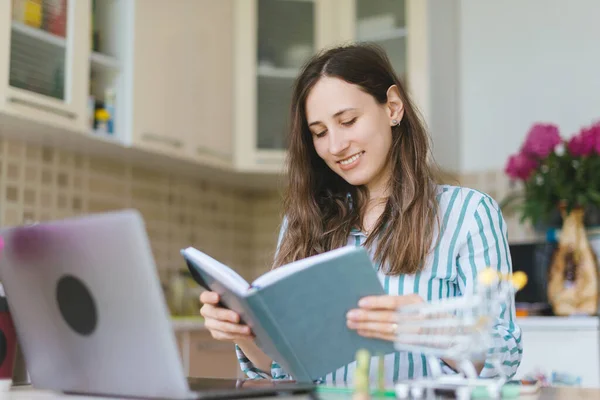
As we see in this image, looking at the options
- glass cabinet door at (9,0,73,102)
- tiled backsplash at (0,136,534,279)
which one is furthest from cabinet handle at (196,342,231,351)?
glass cabinet door at (9,0,73,102)

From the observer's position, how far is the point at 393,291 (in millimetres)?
1394

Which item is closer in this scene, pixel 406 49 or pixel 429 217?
pixel 429 217

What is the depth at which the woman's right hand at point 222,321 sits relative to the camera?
1.16 meters

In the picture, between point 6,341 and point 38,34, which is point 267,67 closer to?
point 38,34

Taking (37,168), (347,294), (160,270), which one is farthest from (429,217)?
(160,270)

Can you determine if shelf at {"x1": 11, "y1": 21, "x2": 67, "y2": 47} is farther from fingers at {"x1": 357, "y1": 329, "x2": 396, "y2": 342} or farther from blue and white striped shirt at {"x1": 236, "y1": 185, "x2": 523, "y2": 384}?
fingers at {"x1": 357, "y1": 329, "x2": 396, "y2": 342}

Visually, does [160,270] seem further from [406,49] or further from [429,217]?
[429,217]

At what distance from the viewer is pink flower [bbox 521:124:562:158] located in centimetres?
296

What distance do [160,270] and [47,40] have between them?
1170mm

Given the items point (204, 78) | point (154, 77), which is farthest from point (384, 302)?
point (204, 78)

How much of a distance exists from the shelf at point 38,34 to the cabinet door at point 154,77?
0.33 metres

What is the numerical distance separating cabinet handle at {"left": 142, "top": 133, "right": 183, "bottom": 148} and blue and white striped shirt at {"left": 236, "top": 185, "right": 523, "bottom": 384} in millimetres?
1478

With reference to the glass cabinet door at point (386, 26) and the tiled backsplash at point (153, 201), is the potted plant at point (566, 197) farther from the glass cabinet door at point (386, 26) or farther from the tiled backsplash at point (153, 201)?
the tiled backsplash at point (153, 201)

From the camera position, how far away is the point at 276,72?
3369mm
